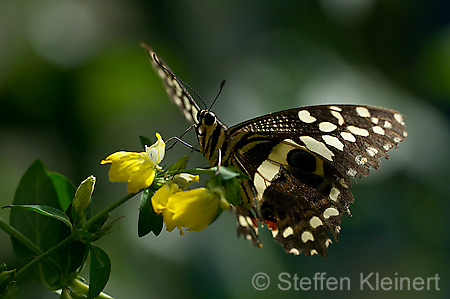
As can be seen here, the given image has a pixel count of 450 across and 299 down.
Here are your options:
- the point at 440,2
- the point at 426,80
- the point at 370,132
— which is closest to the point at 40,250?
the point at 370,132

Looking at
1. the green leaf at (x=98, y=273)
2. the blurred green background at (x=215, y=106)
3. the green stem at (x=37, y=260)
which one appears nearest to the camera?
the green stem at (x=37, y=260)

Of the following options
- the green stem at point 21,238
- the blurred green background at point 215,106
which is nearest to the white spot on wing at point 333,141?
the green stem at point 21,238

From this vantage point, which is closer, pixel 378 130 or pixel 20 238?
pixel 20 238

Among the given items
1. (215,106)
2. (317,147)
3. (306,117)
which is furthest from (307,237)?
(215,106)

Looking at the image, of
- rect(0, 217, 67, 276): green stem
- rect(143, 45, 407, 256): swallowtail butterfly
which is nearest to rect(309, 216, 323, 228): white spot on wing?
rect(143, 45, 407, 256): swallowtail butterfly

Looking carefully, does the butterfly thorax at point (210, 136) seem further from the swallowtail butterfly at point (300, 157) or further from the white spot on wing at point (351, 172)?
the white spot on wing at point (351, 172)

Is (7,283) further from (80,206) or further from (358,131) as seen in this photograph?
(358,131)
